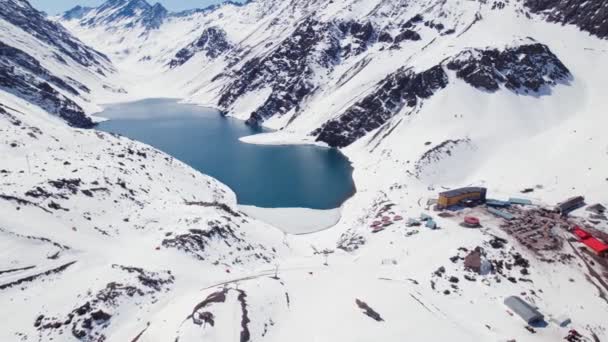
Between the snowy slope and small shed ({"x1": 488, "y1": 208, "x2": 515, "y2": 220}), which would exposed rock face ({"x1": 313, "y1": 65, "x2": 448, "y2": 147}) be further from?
the snowy slope

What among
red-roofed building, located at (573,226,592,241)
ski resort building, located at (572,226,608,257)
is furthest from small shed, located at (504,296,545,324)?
red-roofed building, located at (573,226,592,241)

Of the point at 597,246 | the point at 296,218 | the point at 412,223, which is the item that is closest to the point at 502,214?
the point at 597,246

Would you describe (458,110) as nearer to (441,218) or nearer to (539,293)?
(441,218)

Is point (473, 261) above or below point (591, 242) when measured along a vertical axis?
above

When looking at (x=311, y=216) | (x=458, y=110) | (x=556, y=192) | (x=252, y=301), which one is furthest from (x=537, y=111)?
(x=252, y=301)

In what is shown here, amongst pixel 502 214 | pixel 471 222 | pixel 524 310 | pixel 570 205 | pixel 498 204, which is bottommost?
pixel 524 310

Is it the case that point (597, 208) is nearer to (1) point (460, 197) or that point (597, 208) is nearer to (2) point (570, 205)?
(2) point (570, 205)

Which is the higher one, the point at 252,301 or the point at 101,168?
the point at 101,168
